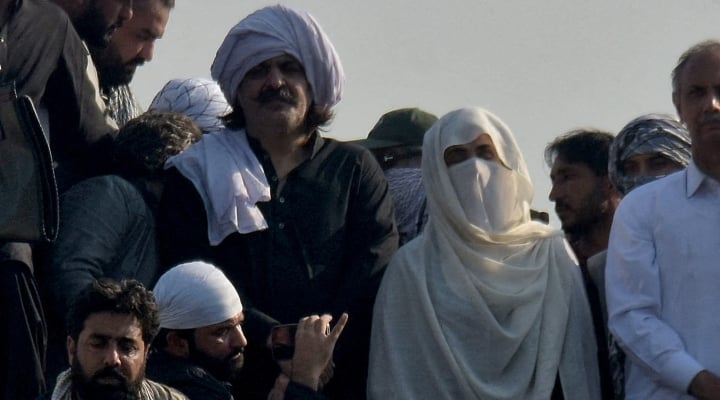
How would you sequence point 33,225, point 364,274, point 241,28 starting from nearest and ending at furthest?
point 33,225 < point 364,274 < point 241,28

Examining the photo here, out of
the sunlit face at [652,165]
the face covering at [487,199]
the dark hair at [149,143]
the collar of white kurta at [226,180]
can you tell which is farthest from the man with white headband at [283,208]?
the sunlit face at [652,165]

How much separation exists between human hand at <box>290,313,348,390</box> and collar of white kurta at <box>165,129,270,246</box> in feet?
2.12

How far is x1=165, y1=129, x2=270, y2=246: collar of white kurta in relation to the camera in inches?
340

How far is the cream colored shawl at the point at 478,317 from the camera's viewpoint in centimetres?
847

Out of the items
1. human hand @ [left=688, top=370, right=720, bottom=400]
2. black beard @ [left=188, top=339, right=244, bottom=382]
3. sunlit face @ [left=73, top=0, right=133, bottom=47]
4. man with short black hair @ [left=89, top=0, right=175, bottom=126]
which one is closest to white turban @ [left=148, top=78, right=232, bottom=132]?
man with short black hair @ [left=89, top=0, right=175, bottom=126]

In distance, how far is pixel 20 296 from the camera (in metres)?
8.20

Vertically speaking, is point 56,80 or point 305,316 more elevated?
point 56,80

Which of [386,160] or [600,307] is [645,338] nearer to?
[600,307]

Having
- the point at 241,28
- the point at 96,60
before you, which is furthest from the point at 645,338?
the point at 96,60

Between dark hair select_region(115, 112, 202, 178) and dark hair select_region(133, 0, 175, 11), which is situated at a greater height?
dark hair select_region(133, 0, 175, 11)

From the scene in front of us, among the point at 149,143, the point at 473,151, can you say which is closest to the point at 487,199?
the point at 473,151

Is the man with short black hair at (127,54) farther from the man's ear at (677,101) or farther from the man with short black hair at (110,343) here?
the man's ear at (677,101)

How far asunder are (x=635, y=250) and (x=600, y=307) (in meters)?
0.52

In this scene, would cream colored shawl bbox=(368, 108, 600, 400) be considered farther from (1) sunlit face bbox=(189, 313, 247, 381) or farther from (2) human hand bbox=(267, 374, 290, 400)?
(1) sunlit face bbox=(189, 313, 247, 381)
